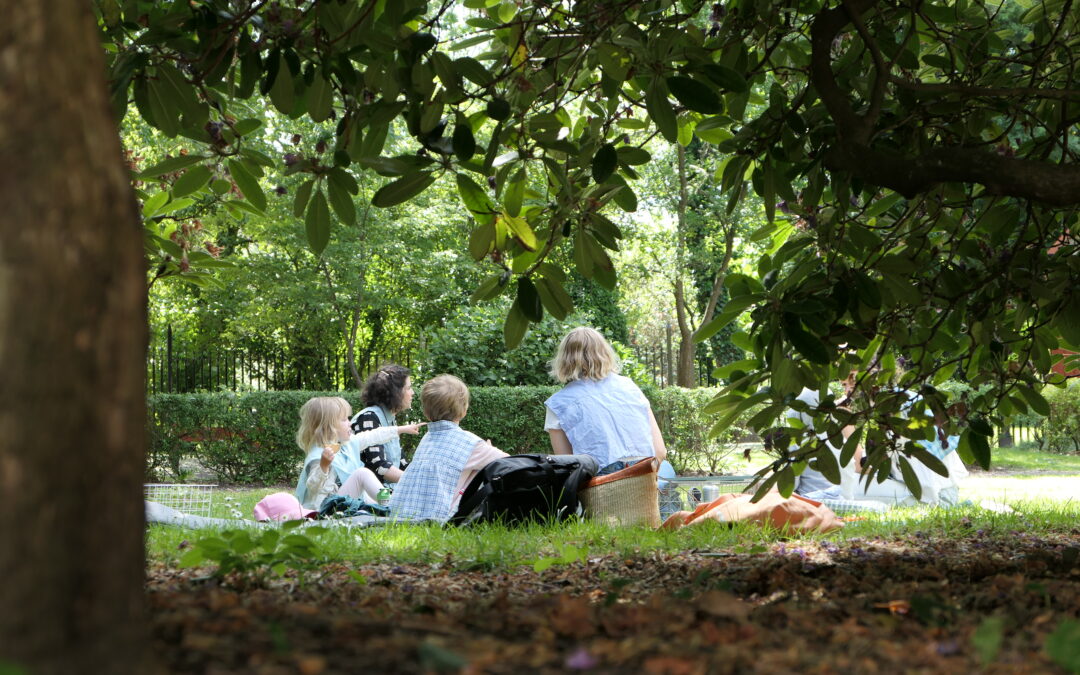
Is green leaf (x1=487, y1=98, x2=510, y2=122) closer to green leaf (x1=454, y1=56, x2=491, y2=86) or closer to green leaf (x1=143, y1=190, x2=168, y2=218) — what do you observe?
green leaf (x1=454, y1=56, x2=491, y2=86)

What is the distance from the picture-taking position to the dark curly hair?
835cm

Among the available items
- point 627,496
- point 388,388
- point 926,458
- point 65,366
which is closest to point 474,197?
point 65,366

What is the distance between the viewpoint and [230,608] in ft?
5.81

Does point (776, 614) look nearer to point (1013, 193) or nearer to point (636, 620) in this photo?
point (636, 620)

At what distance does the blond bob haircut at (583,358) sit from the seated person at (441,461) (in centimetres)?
85

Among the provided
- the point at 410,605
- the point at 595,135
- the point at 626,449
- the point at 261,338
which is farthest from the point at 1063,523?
the point at 261,338

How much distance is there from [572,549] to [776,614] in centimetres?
143

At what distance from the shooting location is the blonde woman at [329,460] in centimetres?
736

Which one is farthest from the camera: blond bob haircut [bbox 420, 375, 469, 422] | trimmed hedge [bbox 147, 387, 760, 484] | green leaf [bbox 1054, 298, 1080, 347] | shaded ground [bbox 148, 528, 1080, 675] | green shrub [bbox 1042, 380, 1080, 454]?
green shrub [bbox 1042, 380, 1080, 454]

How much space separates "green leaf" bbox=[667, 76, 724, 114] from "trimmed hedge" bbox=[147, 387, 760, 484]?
10164mm

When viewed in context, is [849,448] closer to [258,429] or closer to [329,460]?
[329,460]

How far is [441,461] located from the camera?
→ 659 cm

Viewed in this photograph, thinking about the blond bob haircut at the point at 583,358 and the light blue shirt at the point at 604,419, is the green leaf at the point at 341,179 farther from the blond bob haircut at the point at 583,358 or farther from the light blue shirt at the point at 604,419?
the blond bob haircut at the point at 583,358

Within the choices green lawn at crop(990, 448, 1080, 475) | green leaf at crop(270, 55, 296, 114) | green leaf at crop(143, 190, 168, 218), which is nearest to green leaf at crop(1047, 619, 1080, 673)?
green leaf at crop(270, 55, 296, 114)
